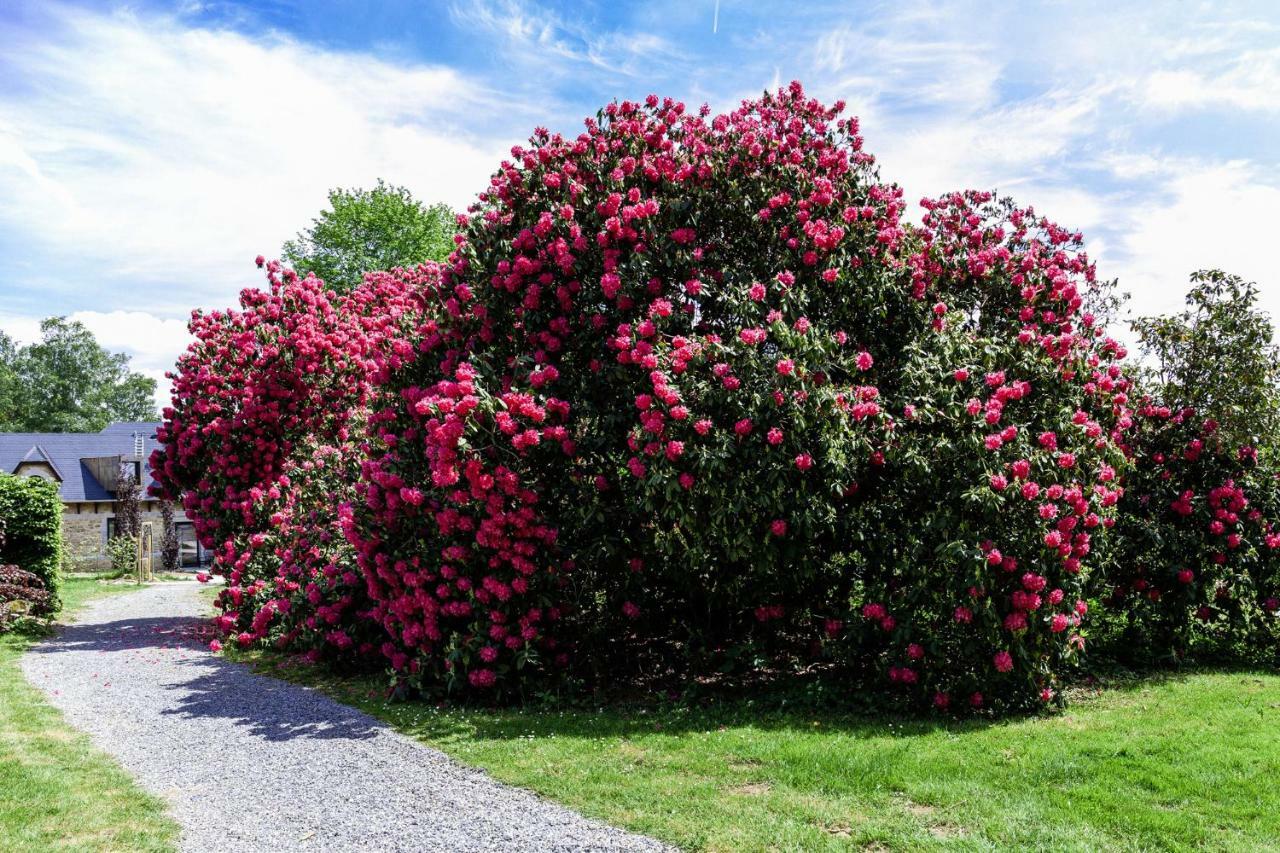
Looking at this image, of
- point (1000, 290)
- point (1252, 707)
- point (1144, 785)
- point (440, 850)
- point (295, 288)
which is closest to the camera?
point (440, 850)

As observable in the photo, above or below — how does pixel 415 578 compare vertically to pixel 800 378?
below

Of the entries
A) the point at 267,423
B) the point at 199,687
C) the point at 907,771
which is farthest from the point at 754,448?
the point at 267,423

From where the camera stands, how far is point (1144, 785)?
5500 millimetres

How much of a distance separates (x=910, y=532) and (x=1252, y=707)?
3.30 meters

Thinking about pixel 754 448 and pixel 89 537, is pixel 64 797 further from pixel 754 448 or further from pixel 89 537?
pixel 89 537

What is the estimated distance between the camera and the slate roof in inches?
1235

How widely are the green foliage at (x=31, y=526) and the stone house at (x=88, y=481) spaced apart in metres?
16.4

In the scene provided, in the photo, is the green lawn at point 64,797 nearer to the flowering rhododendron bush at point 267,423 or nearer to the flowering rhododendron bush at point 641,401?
the flowering rhododendron bush at point 641,401

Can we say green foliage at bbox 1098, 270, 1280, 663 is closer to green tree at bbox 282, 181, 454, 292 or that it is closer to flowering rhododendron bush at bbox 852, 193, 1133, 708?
flowering rhododendron bush at bbox 852, 193, 1133, 708

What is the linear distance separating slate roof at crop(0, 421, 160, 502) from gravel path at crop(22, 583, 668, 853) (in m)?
24.8

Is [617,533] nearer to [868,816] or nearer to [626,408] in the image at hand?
[626,408]

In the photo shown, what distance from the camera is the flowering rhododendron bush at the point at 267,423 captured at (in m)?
12.7

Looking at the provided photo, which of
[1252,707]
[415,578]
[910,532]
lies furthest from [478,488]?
[1252,707]

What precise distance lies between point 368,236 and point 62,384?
31.2 m
